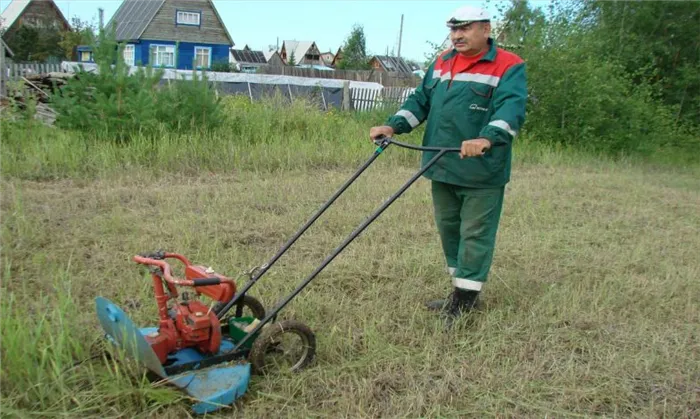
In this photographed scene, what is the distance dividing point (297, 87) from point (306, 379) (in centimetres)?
1707

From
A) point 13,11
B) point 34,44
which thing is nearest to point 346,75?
point 34,44

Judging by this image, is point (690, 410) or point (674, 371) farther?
point (674, 371)

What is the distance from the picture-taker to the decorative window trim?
36219 mm

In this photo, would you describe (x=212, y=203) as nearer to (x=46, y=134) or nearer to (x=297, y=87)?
(x=46, y=134)

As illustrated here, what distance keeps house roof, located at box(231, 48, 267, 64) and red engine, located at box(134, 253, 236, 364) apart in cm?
6141

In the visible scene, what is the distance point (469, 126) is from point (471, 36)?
0.48m

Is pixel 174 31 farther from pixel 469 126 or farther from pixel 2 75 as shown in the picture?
pixel 469 126

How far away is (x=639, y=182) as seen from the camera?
8812 millimetres

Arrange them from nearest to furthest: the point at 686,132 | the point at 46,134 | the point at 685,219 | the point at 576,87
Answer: the point at 685,219
the point at 46,134
the point at 576,87
the point at 686,132

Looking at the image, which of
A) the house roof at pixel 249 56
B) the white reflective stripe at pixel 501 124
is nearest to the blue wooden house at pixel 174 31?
the house roof at pixel 249 56

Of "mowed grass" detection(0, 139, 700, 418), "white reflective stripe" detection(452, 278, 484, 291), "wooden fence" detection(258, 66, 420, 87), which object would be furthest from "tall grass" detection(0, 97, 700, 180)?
"wooden fence" detection(258, 66, 420, 87)

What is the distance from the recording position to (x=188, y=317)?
102 inches

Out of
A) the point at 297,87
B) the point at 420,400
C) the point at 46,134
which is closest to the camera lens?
the point at 420,400

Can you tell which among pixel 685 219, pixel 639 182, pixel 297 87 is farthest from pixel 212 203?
pixel 297 87
